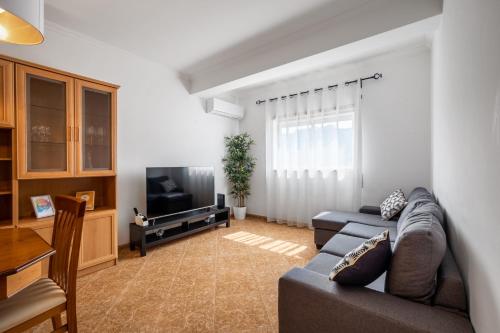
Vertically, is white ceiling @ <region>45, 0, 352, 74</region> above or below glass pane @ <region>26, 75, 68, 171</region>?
above

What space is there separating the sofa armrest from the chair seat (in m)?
1.29

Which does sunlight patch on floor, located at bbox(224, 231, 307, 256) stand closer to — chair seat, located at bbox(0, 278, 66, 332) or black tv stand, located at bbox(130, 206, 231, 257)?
black tv stand, located at bbox(130, 206, 231, 257)

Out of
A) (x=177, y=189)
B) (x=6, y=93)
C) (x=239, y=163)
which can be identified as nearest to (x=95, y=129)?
(x=6, y=93)

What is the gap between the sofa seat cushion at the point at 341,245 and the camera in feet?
6.67

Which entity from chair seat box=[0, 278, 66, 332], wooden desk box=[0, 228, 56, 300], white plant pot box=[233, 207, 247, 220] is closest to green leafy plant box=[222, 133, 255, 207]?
white plant pot box=[233, 207, 247, 220]

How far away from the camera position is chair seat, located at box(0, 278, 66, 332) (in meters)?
1.13

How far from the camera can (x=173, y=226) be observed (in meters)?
3.80

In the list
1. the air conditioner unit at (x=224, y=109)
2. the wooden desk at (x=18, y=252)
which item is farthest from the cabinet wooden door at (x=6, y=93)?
the air conditioner unit at (x=224, y=109)

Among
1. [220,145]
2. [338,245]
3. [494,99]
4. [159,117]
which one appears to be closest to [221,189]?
[220,145]

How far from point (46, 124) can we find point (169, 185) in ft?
5.25

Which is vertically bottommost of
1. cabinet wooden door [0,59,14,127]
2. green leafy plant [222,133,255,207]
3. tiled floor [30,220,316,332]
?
tiled floor [30,220,316,332]

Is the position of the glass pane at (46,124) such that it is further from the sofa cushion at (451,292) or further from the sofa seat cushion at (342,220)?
the sofa cushion at (451,292)

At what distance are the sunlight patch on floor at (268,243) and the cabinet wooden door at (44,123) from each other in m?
2.42

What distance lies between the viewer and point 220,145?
16.0 feet
